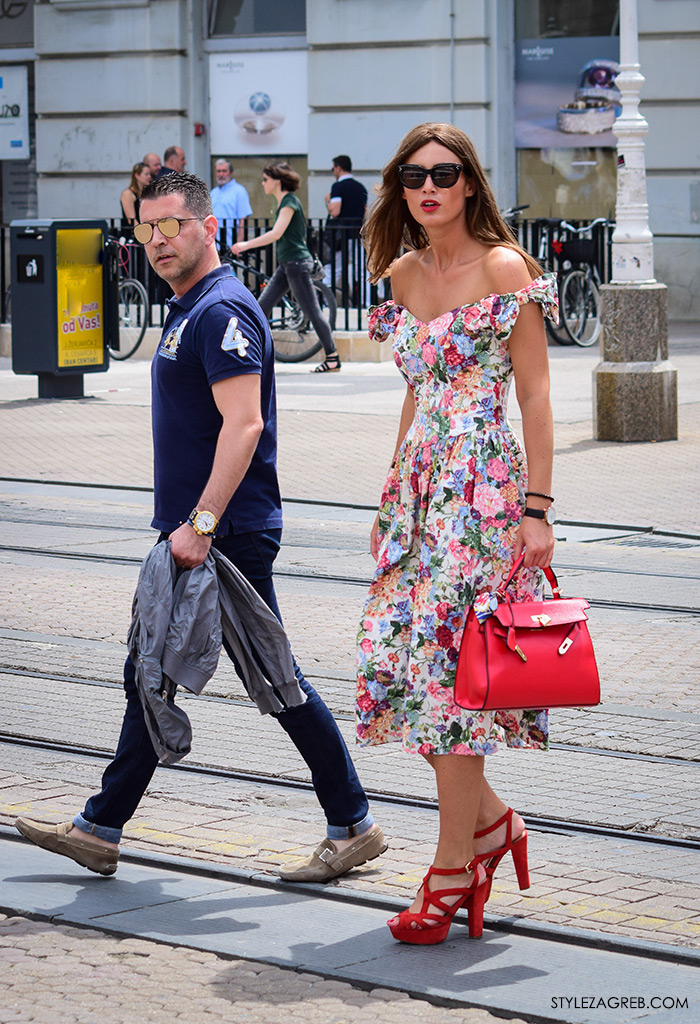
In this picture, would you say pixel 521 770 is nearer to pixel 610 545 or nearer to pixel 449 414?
pixel 449 414

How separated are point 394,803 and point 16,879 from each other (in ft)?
3.80

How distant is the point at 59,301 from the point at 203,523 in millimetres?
12078

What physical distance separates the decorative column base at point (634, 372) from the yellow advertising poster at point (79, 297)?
16.8 feet

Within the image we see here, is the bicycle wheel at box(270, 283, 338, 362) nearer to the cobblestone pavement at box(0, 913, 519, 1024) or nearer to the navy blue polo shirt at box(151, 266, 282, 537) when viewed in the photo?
the navy blue polo shirt at box(151, 266, 282, 537)

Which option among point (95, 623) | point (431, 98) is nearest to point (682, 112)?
point (431, 98)

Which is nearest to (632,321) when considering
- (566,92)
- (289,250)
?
(289,250)

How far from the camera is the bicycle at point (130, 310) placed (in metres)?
19.2

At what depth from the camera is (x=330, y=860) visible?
15.2 feet

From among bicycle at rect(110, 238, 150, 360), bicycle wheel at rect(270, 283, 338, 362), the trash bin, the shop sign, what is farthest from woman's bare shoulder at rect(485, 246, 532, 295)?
the shop sign

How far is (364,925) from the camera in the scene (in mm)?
4332

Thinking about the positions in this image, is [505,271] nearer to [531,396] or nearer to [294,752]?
[531,396]

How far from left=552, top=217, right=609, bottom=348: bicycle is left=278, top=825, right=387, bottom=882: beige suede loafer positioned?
48.4 ft

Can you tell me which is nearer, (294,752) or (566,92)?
(294,752)

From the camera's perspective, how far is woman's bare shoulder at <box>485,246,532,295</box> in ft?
13.9
